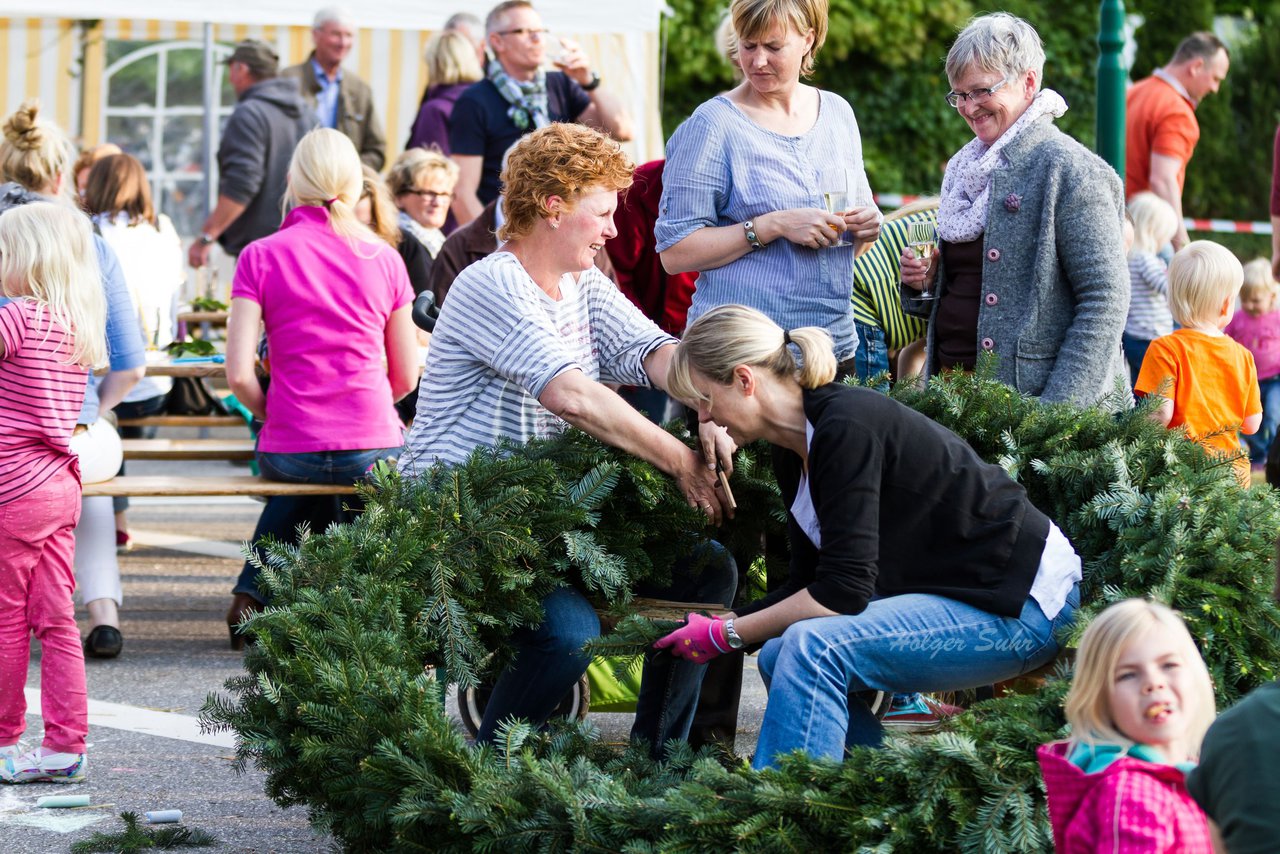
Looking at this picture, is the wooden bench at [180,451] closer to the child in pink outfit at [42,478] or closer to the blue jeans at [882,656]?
the child in pink outfit at [42,478]

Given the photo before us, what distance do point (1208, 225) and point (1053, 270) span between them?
11.6 meters

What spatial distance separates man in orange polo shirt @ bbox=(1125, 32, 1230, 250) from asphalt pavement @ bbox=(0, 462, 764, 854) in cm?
451

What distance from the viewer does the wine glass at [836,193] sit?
4.89 meters

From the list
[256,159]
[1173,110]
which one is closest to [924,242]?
[1173,110]

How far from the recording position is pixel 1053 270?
4.76m

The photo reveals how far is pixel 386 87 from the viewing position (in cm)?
1350

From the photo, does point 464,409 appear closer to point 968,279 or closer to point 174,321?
point 968,279

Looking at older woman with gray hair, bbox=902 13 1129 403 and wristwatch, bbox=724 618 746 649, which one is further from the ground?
older woman with gray hair, bbox=902 13 1129 403

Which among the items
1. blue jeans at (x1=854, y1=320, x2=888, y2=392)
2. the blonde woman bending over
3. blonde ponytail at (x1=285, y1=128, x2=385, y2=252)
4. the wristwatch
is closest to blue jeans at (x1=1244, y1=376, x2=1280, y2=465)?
blue jeans at (x1=854, y1=320, x2=888, y2=392)

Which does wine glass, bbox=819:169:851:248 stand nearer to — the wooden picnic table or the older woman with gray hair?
the older woman with gray hair

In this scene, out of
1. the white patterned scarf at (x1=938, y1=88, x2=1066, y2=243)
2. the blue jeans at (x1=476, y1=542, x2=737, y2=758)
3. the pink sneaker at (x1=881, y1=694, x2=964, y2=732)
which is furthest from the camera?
the pink sneaker at (x1=881, y1=694, x2=964, y2=732)

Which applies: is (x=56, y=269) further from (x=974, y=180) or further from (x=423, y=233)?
(x=423, y=233)

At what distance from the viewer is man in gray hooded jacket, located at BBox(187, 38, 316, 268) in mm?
9281

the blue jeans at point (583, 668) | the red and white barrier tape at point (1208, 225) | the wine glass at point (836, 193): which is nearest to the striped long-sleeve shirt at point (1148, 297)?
the red and white barrier tape at point (1208, 225)
